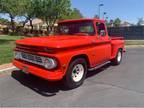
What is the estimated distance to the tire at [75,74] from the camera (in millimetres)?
6107

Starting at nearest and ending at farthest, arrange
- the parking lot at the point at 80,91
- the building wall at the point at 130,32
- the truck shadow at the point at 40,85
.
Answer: the parking lot at the point at 80,91 < the truck shadow at the point at 40,85 < the building wall at the point at 130,32

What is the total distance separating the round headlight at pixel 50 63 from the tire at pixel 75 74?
49 centimetres

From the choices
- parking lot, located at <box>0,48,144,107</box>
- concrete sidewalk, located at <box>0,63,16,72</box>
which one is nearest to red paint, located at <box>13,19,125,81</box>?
parking lot, located at <box>0,48,144,107</box>

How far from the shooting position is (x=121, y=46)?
9.83 m

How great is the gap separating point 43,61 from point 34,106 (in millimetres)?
1255

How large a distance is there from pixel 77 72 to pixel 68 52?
0.85 metres

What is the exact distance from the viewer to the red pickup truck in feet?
18.9

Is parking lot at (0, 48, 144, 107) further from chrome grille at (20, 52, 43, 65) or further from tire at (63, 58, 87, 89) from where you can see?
chrome grille at (20, 52, 43, 65)

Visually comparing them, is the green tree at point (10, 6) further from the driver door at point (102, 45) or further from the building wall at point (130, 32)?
the driver door at point (102, 45)

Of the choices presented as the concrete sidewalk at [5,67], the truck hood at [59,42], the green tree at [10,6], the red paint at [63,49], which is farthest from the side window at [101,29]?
the green tree at [10,6]

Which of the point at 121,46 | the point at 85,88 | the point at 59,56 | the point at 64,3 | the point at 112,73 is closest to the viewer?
the point at 59,56

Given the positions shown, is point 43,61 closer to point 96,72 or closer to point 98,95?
point 98,95

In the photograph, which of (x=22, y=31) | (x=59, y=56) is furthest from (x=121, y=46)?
(x=22, y=31)

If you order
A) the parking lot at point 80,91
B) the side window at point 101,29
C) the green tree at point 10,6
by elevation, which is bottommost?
the parking lot at point 80,91
